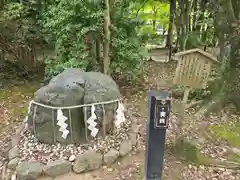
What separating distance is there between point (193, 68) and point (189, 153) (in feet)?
4.35

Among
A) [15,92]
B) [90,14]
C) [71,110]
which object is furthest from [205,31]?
[71,110]

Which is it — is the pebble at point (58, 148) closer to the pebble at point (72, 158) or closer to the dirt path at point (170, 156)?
the pebble at point (72, 158)

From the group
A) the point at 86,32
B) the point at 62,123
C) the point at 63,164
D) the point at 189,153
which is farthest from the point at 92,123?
the point at 86,32

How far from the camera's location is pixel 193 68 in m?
3.72

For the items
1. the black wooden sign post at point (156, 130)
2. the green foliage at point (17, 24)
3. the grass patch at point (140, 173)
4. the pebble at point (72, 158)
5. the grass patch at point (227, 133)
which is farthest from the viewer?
the green foliage at point (17, 24)

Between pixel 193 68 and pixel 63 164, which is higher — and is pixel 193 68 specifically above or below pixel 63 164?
above

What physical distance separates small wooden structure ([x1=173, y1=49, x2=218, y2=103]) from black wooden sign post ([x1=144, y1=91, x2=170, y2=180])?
76cm

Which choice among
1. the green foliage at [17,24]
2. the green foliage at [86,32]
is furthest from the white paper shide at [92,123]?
the green foliage at [17,24]

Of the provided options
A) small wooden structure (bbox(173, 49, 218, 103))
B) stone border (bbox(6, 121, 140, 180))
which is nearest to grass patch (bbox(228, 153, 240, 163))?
small wooden structure (bbox(173, 49, 218, 103))

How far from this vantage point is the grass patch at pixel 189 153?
409 centimetres

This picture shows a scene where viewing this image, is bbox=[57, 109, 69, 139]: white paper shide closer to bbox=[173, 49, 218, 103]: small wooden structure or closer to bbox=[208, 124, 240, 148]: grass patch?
bbox=[173, 49, 218, 103]: small wooden structure

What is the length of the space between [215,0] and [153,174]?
3.86m

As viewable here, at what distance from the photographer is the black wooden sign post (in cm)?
309

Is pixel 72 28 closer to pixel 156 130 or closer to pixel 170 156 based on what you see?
pixel 170 156
